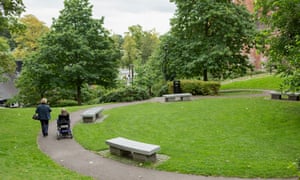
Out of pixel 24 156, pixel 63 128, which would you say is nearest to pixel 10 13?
pixel 63 128

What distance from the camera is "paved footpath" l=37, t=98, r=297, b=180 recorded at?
668 centimetres

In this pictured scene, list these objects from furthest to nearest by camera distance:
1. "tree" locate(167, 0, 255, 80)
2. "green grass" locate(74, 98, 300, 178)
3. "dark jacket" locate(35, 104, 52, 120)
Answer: "tree" locate(167, 0, 255, 80), "dark jacket" locate(35, 104, 52, 120), "green grass" locate(74, 98, 300, 178)

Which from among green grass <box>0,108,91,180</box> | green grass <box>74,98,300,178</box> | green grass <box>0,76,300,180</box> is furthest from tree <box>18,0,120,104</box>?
green grass <box>0,108,91,180</box>

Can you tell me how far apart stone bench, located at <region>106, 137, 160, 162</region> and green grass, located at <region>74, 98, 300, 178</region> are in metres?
0.45

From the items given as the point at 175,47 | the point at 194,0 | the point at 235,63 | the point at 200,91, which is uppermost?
the point at 194,0

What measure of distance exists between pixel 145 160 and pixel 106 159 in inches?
46.4

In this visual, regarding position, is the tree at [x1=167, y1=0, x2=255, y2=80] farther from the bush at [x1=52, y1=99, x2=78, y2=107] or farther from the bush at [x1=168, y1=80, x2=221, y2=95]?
the bush at [x1=52, y1=99, x2=78, y2=107]

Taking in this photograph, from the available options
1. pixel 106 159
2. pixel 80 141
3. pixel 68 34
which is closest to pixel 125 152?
pixel 106 159

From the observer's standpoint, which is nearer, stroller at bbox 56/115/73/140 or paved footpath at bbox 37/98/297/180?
paved footpath at bbox 37/98/297/180

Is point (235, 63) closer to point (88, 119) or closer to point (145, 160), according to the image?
point (88, 119)

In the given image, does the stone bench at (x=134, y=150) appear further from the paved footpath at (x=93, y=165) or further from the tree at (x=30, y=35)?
the tree at (x=30, y=35)

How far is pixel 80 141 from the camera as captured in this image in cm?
986

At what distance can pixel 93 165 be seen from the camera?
298 inches

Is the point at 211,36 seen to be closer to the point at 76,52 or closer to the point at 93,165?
the point at 76,52
